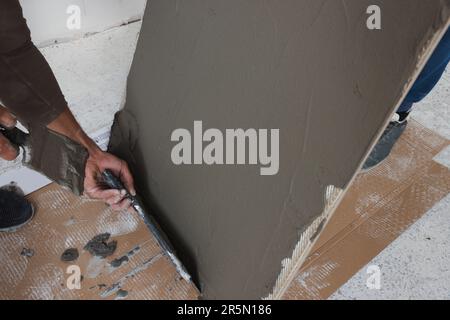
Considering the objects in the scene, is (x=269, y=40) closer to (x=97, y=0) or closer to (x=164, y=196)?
(x=164, y=196)

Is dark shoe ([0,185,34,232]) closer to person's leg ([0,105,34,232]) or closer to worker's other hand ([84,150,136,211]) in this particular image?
person's leg ([0,105,34,232])

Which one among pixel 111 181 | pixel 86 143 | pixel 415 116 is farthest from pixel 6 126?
pixel 415 116

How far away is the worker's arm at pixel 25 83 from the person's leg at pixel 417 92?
1.14 metres

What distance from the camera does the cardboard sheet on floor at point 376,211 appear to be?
1368 mm

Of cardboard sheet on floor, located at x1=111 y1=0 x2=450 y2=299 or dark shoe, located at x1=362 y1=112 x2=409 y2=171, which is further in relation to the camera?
dark shoe, located at x1=362 y1=112 x2=409 y2=171

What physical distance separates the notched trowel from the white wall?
116 centimetres

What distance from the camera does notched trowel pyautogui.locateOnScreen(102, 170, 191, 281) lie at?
1242 millimetres

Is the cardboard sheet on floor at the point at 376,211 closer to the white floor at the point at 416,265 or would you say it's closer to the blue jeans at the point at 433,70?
the white floor at the point at 416,265

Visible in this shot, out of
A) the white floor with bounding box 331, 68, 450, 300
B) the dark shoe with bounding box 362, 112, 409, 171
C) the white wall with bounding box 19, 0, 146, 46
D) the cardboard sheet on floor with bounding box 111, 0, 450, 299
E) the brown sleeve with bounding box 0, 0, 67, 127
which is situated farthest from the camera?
the white wall with bounding box 19, 0, 146, 46

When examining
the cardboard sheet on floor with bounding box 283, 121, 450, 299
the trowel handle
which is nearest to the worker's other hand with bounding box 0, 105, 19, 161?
the trowel handle

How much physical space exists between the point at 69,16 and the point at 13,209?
4.15ft

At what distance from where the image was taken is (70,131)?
118 centimetres

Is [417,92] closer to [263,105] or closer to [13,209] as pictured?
[263,105]

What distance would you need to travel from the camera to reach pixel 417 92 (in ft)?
4.95
